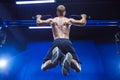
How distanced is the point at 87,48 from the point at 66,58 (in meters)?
4.32

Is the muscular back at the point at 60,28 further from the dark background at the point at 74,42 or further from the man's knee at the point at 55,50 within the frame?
the dark background at the point at 74,42

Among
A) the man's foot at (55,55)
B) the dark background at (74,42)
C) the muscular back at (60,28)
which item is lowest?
the dark background at (74,42)

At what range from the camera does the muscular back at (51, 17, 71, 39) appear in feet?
15.1

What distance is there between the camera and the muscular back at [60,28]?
15.1ft

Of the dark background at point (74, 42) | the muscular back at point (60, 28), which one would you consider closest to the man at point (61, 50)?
the muscular back at point (60, 28)

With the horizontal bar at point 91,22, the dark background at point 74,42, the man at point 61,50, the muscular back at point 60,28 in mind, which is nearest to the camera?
the man at point 61,50

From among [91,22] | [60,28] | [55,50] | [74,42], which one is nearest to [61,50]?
[55,50]

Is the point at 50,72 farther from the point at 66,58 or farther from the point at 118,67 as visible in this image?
the point at 66,58

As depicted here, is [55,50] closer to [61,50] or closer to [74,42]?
[61,50]

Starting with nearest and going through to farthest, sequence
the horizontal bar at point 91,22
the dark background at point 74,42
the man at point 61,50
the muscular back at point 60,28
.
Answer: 1. the man at point 61,50
2. the muscular back at point 60,28
3. the horizontal bar at point 91,22
4. the dark background at point 74,42

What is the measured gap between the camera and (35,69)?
25.0ft

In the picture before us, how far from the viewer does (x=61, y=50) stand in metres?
4.41

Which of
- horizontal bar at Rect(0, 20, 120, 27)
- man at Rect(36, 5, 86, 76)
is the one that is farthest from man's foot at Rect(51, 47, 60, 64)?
horizontal bar at Rect(0, 20, 120, 27)

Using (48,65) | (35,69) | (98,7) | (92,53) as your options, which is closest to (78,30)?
(92,53)
